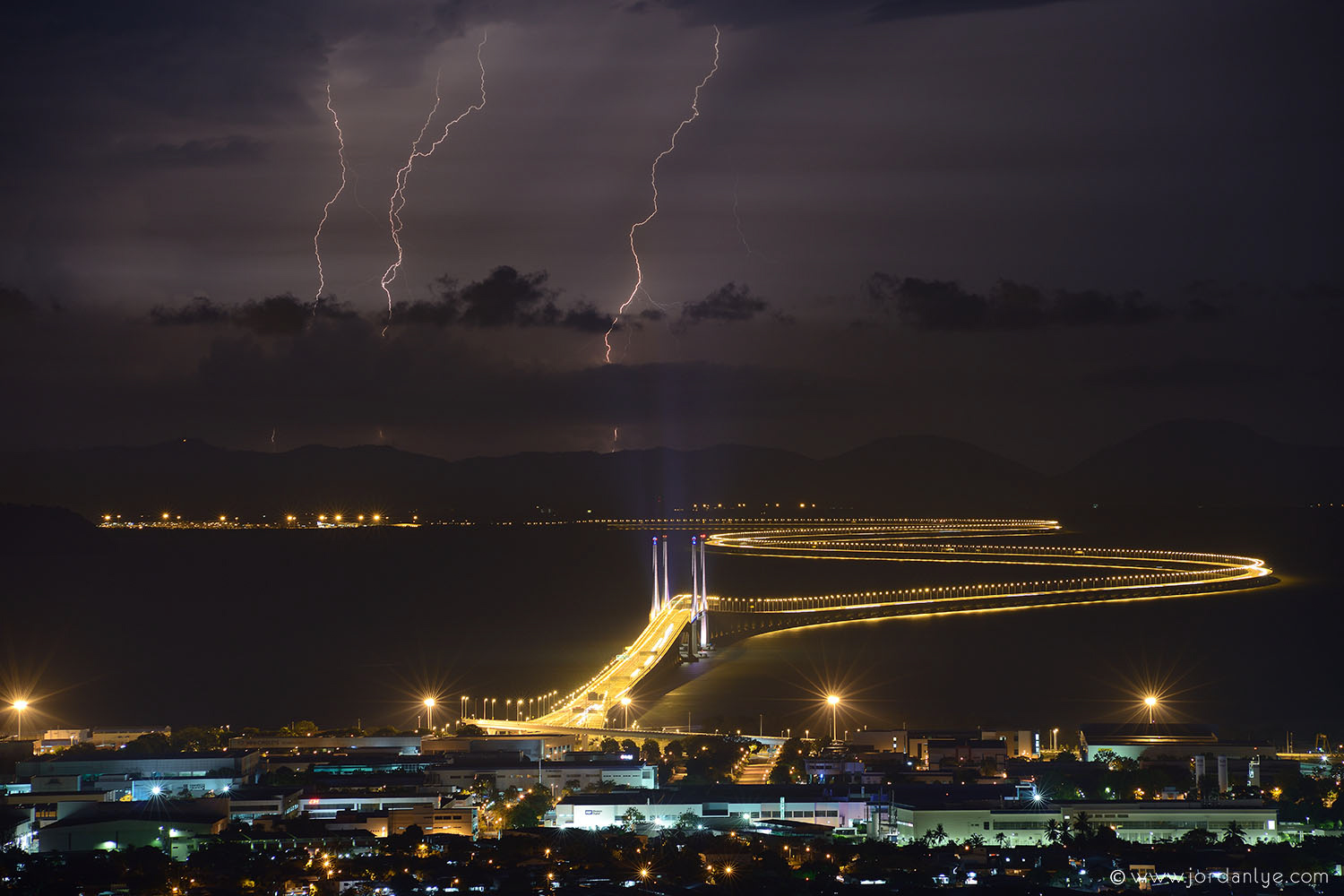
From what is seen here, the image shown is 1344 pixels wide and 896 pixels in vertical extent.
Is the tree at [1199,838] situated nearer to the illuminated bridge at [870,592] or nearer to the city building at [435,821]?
the city building at [435,821]

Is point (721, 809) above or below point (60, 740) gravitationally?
below

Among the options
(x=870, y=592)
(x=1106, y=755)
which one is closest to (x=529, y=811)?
(x=1106, y=755)

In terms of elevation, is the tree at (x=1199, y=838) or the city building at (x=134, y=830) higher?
the city building at (x=134, y=830)

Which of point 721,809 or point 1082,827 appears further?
point 721,809

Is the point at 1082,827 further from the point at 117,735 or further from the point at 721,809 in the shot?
the point at 117,735

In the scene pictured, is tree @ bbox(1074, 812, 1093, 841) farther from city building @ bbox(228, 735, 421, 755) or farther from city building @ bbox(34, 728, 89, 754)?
city building @ bbox(34, 728, 89, 754)

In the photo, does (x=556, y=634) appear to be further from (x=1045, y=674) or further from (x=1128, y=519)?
(x=1128, y=519)

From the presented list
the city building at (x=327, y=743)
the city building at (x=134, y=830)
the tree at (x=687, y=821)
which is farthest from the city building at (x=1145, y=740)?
the city building at (x=134, y=830)

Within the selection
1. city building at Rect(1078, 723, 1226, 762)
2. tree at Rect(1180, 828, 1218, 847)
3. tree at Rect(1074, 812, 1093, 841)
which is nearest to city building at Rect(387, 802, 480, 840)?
tree at Rect(1074, 812, 1093, 841)
